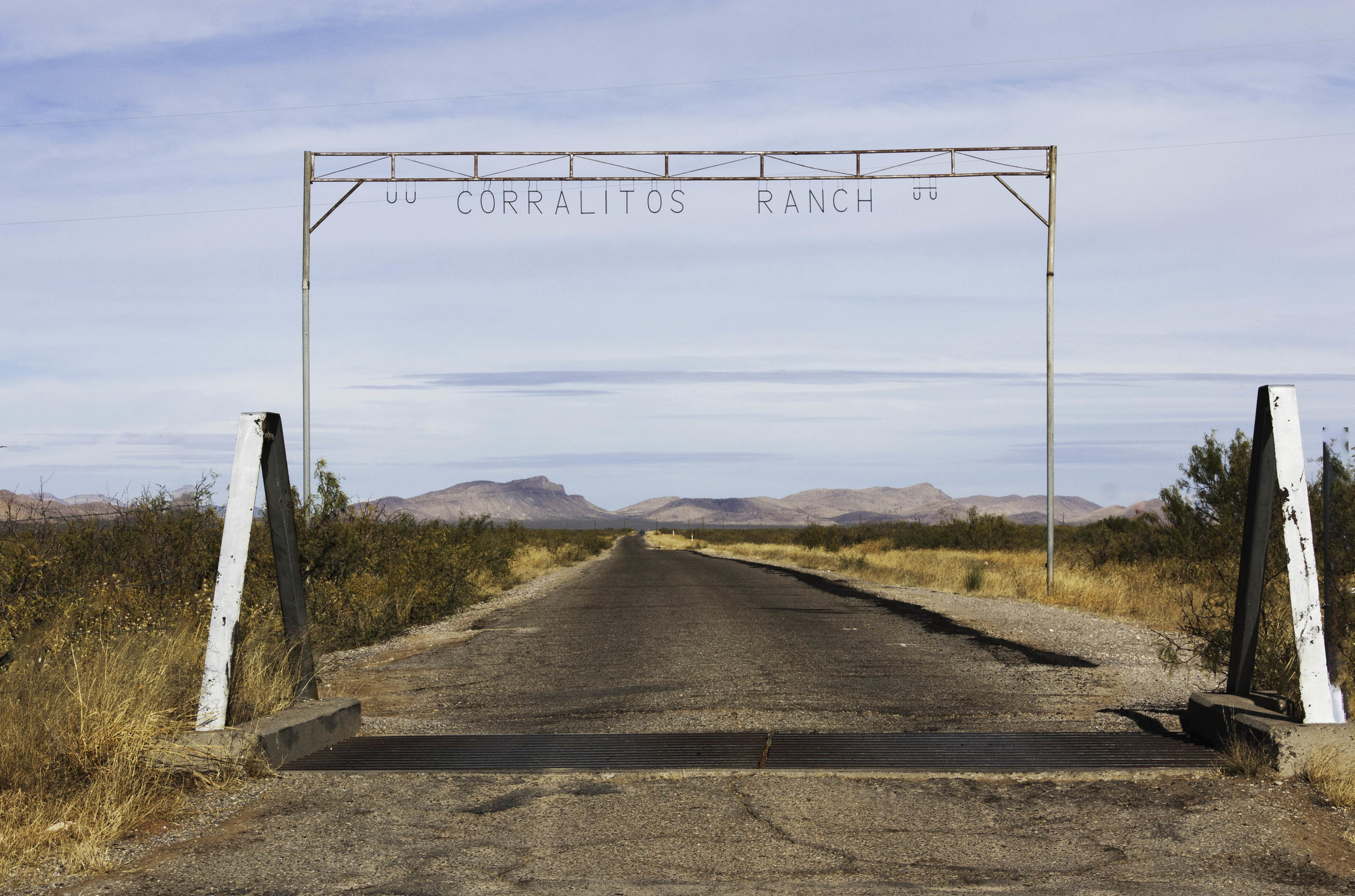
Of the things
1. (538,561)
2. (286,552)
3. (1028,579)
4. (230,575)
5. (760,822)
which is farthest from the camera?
(538,561)

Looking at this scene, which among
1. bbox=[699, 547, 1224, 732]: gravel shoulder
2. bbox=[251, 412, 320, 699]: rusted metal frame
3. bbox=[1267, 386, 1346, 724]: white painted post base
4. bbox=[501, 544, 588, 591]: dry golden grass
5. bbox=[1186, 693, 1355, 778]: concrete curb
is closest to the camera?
bbox=[1186, 693, 1355, 778]: concrete curb

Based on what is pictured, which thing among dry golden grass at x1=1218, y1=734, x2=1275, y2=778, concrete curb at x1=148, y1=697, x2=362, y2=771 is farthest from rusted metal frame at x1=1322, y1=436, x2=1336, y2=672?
concrete curb at x1=148, y1=697, x2=362, y2=771

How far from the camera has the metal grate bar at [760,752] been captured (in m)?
7.23

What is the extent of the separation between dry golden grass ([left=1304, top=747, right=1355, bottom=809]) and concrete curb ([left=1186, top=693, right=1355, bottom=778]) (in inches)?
1.2

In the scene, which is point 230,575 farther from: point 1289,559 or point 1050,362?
point 1050,362

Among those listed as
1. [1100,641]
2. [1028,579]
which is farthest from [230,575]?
[1028,579]

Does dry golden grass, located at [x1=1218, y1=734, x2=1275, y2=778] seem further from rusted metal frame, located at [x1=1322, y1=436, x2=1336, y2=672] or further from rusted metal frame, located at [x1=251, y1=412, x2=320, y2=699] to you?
rusted metal frame, located at [x1=251, y1=412, x2=320, y2=699]

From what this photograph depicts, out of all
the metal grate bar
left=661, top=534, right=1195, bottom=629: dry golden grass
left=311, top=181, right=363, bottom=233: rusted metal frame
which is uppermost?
left=311, top=181, right=363, bottom=233: rusted metal frame

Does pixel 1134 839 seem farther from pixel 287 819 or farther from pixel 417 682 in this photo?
pixel 417 682

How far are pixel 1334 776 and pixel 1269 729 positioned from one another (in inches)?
18.6

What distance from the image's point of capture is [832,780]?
6.84 metres

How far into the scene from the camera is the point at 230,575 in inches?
289

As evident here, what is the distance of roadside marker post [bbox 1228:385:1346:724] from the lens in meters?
6.90

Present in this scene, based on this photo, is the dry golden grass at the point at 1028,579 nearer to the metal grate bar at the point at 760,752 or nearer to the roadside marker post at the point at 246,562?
the metal grate bar at the point at 760,752
